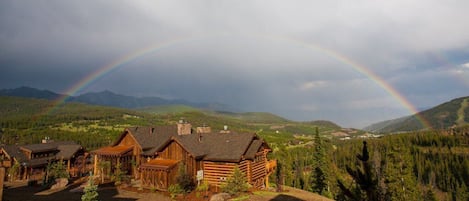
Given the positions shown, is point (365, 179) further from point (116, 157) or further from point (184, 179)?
point (116, 157)

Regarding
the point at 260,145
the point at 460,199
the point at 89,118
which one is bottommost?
the point at 460,199

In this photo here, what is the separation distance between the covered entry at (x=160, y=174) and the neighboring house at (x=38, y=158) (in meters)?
23.1

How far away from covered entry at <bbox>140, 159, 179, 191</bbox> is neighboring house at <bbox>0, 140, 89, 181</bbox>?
2309 centimetres

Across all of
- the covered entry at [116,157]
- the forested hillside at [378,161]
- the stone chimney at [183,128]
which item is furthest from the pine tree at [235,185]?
the covered entry at [116,157]

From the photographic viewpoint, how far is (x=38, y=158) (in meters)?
50.3

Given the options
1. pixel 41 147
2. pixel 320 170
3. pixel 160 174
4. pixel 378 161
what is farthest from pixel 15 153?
pixel 378 161

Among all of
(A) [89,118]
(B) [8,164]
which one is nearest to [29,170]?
(B) [8,164]

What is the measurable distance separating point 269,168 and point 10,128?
137 meters

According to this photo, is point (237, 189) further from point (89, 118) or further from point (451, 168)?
point (89, 118)

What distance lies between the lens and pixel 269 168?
36.0 meters

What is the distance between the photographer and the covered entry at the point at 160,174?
29.5 meters

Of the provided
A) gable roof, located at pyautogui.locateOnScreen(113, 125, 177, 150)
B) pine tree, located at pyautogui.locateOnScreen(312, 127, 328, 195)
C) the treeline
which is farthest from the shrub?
pine tree, located at pyautogui.locateOnScreen(312, 127, 328, 195)

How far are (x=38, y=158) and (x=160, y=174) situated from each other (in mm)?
32014

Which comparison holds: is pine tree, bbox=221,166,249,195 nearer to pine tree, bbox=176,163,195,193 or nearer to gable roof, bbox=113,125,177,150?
pine tree, bbox=176,163,195,193
